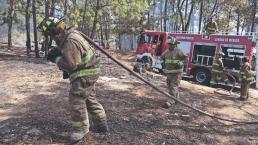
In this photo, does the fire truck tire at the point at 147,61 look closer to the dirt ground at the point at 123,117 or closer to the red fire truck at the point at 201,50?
the red fire truck at the point at 201,50

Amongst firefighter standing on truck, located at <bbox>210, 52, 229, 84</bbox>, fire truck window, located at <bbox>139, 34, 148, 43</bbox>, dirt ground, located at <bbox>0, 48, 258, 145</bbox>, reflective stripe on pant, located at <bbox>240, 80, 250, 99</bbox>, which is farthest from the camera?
fire truck window, located at <bbox>139, 34, 148, 43</bbox>

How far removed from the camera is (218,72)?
52.7ft

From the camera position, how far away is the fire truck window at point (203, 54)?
17.2 m

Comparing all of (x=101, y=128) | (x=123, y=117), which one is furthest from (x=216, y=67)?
(x=101, y=128)

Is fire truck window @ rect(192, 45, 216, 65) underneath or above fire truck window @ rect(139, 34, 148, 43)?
underneath

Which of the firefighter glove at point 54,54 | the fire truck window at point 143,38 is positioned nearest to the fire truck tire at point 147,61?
the fire truck window at point 143,38

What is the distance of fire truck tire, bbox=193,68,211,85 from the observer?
17219 mm

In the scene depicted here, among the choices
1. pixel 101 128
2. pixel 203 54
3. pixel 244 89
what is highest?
pixel 203 54

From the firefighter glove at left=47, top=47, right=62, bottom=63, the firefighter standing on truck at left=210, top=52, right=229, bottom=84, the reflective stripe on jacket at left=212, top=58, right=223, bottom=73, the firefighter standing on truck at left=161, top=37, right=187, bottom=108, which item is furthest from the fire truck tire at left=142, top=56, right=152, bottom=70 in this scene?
the firefighter glove at left=47, top=47, right=62, bottom=63

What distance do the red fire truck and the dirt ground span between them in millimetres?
5460

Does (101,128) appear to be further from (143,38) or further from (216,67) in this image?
(143,38)

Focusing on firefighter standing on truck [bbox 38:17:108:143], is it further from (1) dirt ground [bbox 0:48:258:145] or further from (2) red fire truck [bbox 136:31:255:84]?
(2) red fire truck [bbox 136:31:255:84]

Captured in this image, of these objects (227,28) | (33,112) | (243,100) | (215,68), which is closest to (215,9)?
(227,28)

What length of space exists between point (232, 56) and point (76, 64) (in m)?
12.2
